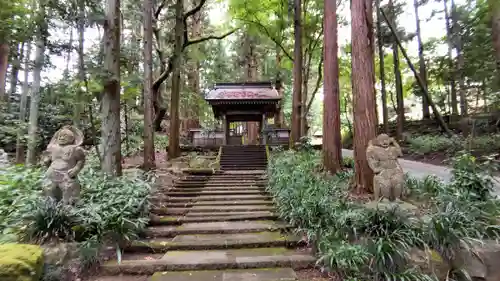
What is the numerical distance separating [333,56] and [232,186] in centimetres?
483

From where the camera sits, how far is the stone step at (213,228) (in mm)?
4754

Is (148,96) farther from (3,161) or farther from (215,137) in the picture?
(215,137)

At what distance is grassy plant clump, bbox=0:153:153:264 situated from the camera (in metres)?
3.57

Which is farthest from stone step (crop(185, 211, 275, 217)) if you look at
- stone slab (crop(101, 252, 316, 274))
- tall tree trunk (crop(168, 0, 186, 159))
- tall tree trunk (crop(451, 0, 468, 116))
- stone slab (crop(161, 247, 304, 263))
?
tall tree trunk (crop(451, 0, 468, 116))

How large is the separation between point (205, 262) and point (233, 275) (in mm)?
485

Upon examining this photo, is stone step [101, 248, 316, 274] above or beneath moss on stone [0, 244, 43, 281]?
beneath

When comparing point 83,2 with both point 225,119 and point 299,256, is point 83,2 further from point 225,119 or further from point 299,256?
point 225,119

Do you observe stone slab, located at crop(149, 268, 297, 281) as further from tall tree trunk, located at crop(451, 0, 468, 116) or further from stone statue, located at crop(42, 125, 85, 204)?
tall tree trunk, located at crop(451, 0, 468, 116)

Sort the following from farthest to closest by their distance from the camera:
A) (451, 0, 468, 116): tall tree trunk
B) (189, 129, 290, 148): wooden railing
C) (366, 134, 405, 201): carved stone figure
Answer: (189, 129, 290, 148): wooden railing → (451, 0, 468, 116): tall tree trunk → (366, 134, 405, 201): carved stone figure

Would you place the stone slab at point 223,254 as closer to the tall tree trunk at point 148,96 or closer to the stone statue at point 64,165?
the stone statue at point 64,165

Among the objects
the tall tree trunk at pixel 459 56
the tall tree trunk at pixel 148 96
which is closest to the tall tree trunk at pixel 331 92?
the tall tree trunk at pixel 148 96

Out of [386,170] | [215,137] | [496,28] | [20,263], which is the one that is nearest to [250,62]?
[215,137]

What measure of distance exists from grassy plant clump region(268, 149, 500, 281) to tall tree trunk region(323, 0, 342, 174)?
8.21 ft

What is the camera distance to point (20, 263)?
280 centimetres
